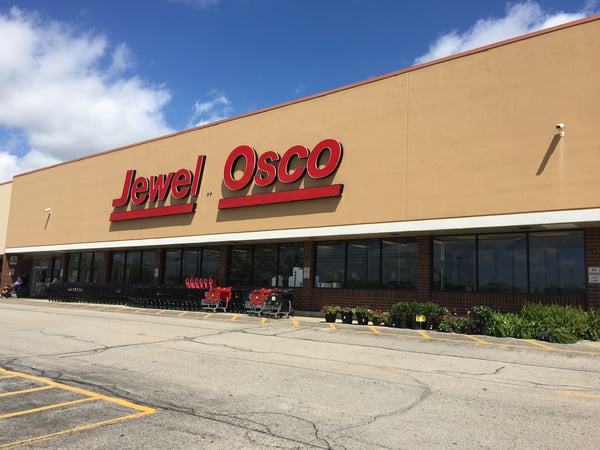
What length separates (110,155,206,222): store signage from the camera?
2684 centimetres

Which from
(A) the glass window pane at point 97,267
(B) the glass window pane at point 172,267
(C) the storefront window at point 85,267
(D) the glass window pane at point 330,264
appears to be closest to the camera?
(D) the glass window pane at point 330,264

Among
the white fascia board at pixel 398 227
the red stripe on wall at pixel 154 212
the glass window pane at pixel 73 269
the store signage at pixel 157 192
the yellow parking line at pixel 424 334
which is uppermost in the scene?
the store signage at pixel 157 192

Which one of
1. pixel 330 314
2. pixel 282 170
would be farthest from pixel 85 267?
pixel 330 314

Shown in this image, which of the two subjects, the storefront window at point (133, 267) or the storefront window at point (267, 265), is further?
the storefront window at point (133, 267)

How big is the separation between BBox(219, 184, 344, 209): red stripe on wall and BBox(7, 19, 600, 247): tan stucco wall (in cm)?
34

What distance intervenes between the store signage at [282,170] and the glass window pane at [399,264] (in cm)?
324

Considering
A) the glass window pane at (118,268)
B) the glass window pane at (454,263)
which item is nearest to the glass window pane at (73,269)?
the glass window pane at (118,268)

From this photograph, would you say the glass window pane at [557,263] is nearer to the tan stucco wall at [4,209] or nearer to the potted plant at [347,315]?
the potted plant at [347,315]

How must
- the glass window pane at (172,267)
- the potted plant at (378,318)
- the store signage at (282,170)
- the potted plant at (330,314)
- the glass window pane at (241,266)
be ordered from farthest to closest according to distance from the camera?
the glass window pane at (172,267), the glass window pane at (241,266), the store signage at (282,170), the potted plant at (330,314), the potted plant at (378,318)

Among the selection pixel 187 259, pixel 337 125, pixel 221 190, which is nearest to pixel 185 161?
pixel 221 190

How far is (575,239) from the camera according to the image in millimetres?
16484

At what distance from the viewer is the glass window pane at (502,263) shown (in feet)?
57.0

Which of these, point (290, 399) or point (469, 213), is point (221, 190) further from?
point (290, 399)

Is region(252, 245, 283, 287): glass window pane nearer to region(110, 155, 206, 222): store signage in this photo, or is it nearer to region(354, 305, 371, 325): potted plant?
region(110, 155, 206, 222): store signage
